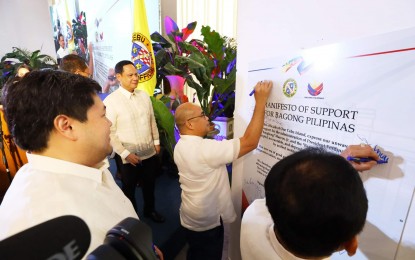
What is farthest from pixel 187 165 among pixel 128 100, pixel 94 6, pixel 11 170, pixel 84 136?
pixel 94 6

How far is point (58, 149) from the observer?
2.02 feet

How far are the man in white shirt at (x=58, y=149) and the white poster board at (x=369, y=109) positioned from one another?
74 cm

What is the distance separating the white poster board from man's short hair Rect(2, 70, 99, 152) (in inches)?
30.7

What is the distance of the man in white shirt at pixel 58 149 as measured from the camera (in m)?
0.54

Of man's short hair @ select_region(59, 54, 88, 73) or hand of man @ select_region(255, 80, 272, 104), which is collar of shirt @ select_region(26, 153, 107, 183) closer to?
hand of man @ select_region(255, 80, 272, 104)

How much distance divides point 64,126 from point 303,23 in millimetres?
888

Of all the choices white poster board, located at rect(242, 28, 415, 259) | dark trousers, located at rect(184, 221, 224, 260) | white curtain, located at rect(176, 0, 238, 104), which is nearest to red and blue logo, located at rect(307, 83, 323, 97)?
white poster board, located at rect(242, 28, 415, 259)

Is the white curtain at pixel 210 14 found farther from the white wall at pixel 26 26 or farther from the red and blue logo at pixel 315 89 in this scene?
the white wall at pixel 26 26

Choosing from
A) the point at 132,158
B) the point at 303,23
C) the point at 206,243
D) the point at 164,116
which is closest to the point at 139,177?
the point at 132,158

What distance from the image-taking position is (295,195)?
455mm

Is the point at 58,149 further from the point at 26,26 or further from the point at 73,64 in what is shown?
the point at 26,26

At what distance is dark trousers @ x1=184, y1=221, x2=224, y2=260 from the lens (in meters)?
1.33

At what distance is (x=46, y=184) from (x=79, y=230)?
36 cm

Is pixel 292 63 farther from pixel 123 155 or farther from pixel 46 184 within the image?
pixel 123 155
